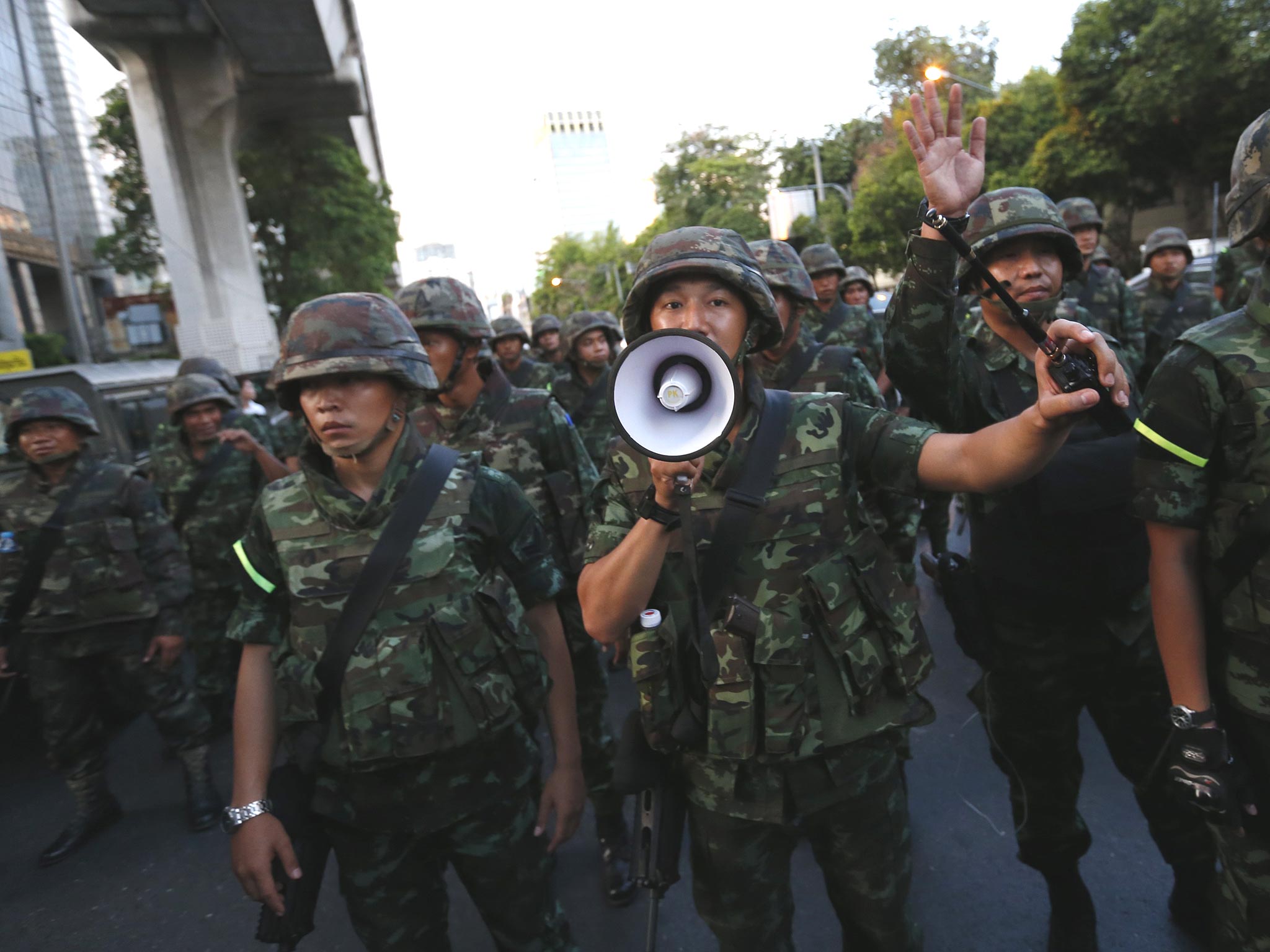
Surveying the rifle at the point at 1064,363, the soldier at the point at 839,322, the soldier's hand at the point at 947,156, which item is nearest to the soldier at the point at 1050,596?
the soldier's hand at the point at 947,156

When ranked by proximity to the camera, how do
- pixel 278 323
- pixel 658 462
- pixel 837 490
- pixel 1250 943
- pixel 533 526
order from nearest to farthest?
pixel 658 462 < pixel 1250 943 < pixel 837 490 < pixel 533 526 < pixel 278 323

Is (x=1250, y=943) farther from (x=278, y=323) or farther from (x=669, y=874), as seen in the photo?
(x=278, y=323)

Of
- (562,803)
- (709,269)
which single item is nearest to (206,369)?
(562,803)

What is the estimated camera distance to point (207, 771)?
4559mm

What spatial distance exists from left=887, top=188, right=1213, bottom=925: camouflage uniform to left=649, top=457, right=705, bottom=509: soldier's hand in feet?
3.44

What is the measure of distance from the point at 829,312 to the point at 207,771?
15.8 feet

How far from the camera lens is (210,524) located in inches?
205

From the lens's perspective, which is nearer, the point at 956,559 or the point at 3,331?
the point at 956,559

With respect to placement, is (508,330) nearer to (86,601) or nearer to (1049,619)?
(86,601)

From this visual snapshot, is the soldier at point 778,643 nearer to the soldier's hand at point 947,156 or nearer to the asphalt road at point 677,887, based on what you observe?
the soldier's hand at point 947,156

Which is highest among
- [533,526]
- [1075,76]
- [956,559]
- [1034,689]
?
[1075,76]

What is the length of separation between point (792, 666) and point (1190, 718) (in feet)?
2.88

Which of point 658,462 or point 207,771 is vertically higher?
point 658,462

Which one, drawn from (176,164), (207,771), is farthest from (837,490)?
(176,164)
